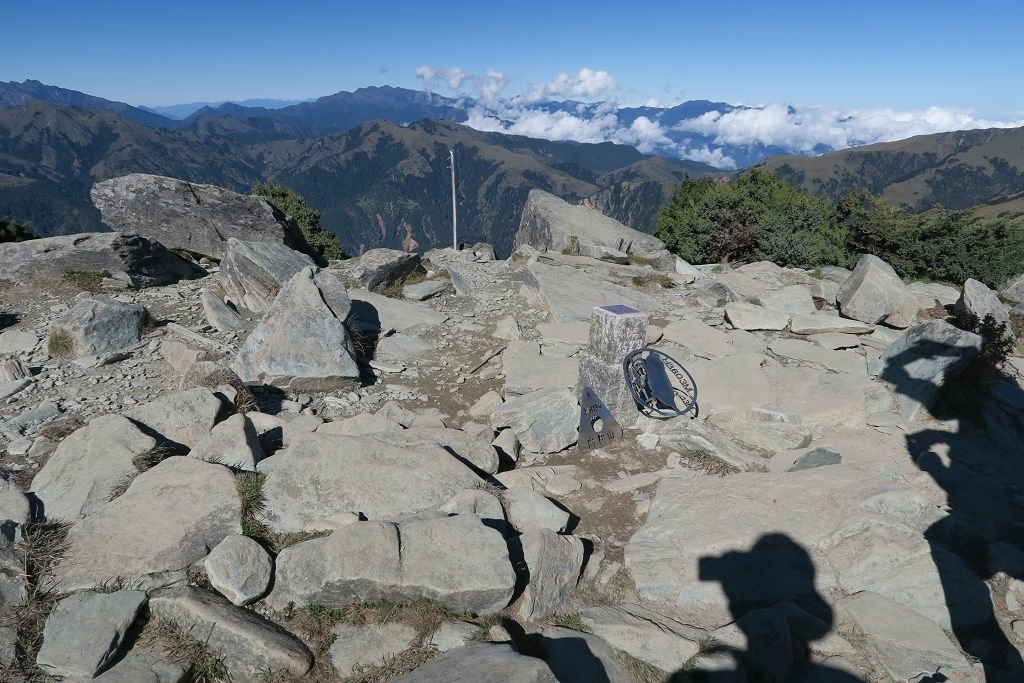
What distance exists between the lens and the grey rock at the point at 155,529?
4836 millimetres

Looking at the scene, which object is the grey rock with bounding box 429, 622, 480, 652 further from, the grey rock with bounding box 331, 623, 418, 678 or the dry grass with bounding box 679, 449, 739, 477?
the dry grass with bounding box 679, 449, 739, 477

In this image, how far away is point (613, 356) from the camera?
837 cm

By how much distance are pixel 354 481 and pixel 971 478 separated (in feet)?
28.0

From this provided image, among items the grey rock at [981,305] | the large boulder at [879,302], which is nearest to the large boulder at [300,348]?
the large boulder at [879,302]

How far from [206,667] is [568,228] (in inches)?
803

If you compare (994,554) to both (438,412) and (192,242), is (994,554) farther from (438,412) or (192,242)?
(192,242)

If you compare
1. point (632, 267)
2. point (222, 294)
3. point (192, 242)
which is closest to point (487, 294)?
point (632, 267)

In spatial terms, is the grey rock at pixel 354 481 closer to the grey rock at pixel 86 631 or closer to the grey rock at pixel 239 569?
the grey rock at pixel 239 569

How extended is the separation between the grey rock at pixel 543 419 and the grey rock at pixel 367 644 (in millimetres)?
4071

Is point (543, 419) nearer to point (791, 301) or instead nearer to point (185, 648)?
point (185, 648)

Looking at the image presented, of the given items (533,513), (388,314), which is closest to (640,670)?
(533,513)

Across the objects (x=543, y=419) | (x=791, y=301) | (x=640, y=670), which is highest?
(x=791, y=301)

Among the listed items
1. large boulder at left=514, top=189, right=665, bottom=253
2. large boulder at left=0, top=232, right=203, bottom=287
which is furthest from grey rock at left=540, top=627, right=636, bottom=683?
large boulder at left=514, top=189, right=665, bottom=253

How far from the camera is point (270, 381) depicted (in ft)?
30.9
